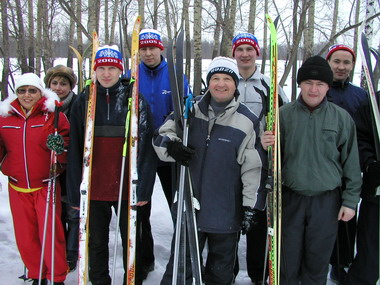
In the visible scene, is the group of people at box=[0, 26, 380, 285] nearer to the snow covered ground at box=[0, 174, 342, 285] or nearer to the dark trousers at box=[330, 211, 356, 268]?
the dark trousers at box=[330, 211, 356, 268]

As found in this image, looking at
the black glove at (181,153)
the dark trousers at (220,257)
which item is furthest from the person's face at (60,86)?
the dark trousers at (220,257)

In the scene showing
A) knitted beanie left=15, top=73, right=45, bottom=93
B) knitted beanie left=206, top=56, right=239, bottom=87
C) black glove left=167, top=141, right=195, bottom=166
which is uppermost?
knitted beanie left=206, top=56, right=239, bottom=87

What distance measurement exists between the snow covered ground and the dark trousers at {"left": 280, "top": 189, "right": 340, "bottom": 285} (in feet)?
2.26

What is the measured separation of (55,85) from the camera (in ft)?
9.78

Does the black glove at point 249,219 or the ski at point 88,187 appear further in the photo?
the ski at point 88,187

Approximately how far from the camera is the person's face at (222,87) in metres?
2.12

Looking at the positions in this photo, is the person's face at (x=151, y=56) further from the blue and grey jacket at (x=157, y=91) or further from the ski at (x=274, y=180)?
the ski at (x=274, y=180)

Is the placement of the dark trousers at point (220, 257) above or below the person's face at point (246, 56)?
below

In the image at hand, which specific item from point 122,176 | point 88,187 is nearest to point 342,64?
point 122,176

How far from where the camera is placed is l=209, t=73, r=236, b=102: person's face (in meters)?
2.12

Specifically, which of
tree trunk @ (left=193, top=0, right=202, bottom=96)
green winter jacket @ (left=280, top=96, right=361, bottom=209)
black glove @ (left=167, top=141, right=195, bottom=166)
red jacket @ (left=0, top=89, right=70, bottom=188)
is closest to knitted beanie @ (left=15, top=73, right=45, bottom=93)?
red jacket @ (left=0, top=89, right=70, bottom=188)

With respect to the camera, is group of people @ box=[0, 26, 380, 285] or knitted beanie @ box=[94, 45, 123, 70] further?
knitted beanie @ box=[94, 45, 123, 70]

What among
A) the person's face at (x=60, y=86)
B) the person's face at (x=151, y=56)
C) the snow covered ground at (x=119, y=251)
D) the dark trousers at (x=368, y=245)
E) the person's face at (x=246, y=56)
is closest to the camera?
the dark trousers at (x=368, y=245)

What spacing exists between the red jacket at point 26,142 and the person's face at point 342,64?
2.26 m
